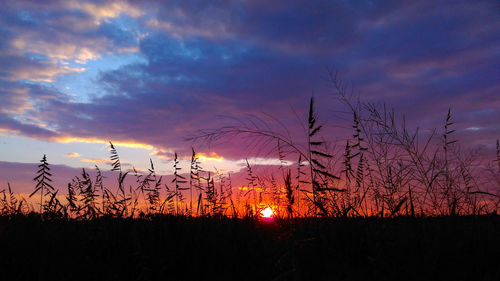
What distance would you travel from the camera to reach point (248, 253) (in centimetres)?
319

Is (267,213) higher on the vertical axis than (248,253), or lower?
higher

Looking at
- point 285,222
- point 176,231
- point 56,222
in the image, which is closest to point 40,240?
point 56,222

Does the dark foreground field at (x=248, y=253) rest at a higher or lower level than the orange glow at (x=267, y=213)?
lower

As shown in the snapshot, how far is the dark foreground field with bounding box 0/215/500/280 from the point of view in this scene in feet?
8.70

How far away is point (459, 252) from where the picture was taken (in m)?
2.82

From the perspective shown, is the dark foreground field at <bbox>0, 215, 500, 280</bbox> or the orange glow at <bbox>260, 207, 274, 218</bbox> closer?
the dark foreground field at <bbox>0, 215, 500, 280</bbox>

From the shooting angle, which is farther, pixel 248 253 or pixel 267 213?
pixel 267 213

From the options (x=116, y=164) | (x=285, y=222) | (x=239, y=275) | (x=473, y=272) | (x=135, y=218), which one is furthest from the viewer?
(x=116, y=164)

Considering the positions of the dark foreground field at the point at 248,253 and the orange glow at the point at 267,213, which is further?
the orange glow at the point at 267,213

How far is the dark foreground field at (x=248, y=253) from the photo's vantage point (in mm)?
2650

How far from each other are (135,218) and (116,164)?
197 centimetres

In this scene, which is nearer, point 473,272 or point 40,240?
point 473,272

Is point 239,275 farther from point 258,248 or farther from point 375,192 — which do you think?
point 375,192

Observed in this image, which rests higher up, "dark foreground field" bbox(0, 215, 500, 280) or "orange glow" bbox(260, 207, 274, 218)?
"orange glow" bbox(260, 207, 274, 218)
